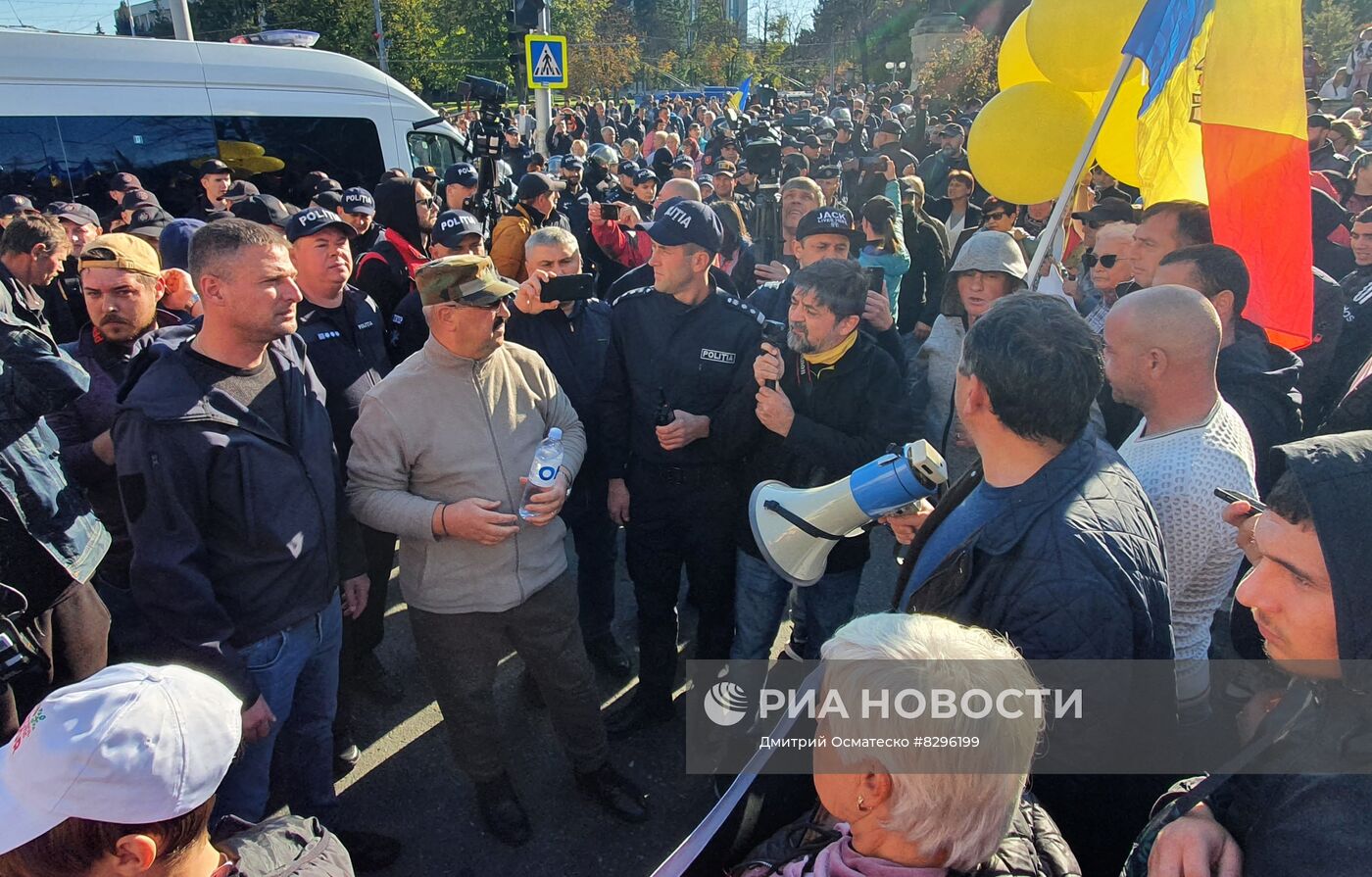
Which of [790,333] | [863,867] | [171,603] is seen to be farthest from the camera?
[790,333]

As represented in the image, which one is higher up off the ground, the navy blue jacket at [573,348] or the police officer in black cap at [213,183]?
the police officer in black cap at [213,183]

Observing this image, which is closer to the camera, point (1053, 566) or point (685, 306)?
point (1053, 566)

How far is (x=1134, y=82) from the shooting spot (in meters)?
3.72

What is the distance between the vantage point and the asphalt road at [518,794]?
2.89m

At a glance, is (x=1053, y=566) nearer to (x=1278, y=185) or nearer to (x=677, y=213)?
(x=677, y=213)

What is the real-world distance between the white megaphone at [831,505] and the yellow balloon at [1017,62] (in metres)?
3.24

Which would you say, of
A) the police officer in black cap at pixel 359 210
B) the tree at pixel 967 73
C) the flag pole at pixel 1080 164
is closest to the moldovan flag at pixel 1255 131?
the flag pole at pixel 1080 164

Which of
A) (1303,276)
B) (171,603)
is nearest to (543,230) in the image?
(171,603)

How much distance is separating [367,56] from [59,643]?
32.9 m

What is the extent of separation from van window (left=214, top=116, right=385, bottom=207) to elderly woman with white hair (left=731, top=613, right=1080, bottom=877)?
997 centimetres

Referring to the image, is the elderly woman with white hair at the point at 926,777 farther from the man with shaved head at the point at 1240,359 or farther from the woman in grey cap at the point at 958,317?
the man with shaved head at the point at 1240,359

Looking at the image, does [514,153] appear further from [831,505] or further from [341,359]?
[831,505]

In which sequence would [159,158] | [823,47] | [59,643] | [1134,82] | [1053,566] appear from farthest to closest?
[823,47] → [159,158] → [1134,82] → [59,643] → [1053,566]

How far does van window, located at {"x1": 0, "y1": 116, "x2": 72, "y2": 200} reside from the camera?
748cm
